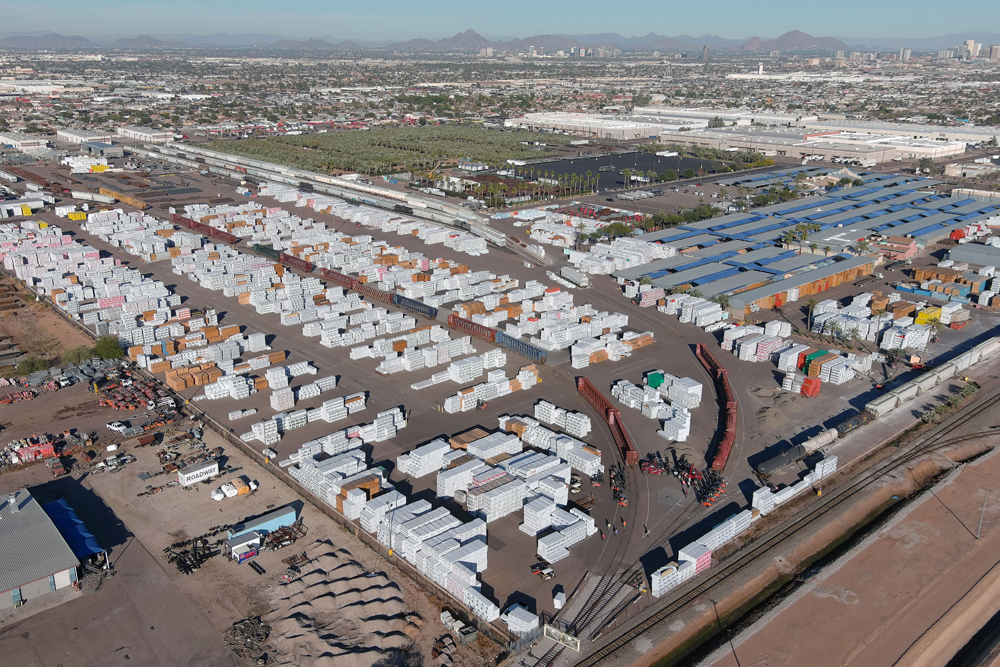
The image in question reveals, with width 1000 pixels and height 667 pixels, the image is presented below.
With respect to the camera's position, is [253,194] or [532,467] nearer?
[532,467]

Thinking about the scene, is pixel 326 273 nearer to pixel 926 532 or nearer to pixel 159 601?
pixel 159 601

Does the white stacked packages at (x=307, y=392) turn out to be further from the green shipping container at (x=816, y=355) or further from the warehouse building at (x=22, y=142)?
the warehouse building at (x=22, y=142)

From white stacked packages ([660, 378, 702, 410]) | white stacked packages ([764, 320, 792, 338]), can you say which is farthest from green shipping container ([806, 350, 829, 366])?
white stacked packages ([660, 378, 702, 410])

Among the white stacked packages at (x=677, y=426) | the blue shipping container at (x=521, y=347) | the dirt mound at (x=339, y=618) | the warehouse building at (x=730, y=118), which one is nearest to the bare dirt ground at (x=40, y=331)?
the blue shipping container at (x=521, y=347)

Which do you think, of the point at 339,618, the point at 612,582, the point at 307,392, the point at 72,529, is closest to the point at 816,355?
the point at 612,582

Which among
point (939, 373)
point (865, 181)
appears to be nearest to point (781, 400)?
point (939, 373)

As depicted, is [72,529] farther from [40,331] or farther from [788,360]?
[788,360]

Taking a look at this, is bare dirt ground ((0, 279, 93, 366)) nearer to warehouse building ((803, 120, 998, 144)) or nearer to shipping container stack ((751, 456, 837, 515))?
shipping container stack ((751, 456, 837, 515))
